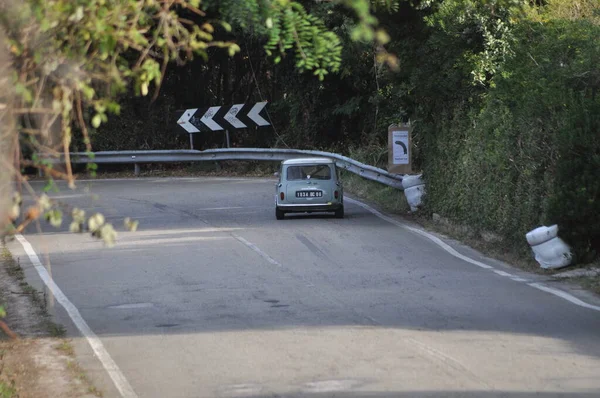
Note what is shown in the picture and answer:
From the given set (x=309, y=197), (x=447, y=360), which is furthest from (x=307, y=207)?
(x=447, y=360)

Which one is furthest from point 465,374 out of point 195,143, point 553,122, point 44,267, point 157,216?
point 195,143

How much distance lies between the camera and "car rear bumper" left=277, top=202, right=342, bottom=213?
939 inches

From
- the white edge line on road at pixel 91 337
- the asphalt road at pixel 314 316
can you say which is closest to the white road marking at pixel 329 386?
the asphalt road at pixel 314 316

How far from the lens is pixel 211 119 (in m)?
40.3

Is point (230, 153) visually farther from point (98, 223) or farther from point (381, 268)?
point (98, 223)

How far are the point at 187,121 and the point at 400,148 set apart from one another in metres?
16.7

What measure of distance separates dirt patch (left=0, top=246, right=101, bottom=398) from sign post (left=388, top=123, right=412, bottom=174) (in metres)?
11.7

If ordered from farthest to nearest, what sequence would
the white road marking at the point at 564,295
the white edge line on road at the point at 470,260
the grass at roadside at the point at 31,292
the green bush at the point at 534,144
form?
the green bush at the point at 534,144 < the white edge line on road at the point at 470,260 < the white road marking at the point at 564,295 < the grass at roadside at the point at 31,292

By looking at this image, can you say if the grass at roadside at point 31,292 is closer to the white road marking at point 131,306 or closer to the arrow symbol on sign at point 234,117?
the white road marking at point 131,306

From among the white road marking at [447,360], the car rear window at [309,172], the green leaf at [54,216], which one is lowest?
the white road marking at [447,360]

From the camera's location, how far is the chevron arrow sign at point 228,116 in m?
40.2

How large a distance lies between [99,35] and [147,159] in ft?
107

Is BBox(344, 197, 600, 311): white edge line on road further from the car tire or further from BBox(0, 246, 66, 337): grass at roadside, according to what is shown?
BBox(0, 246, 66, 337): grass at roadside

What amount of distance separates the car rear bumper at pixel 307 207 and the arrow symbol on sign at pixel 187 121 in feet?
56.0
